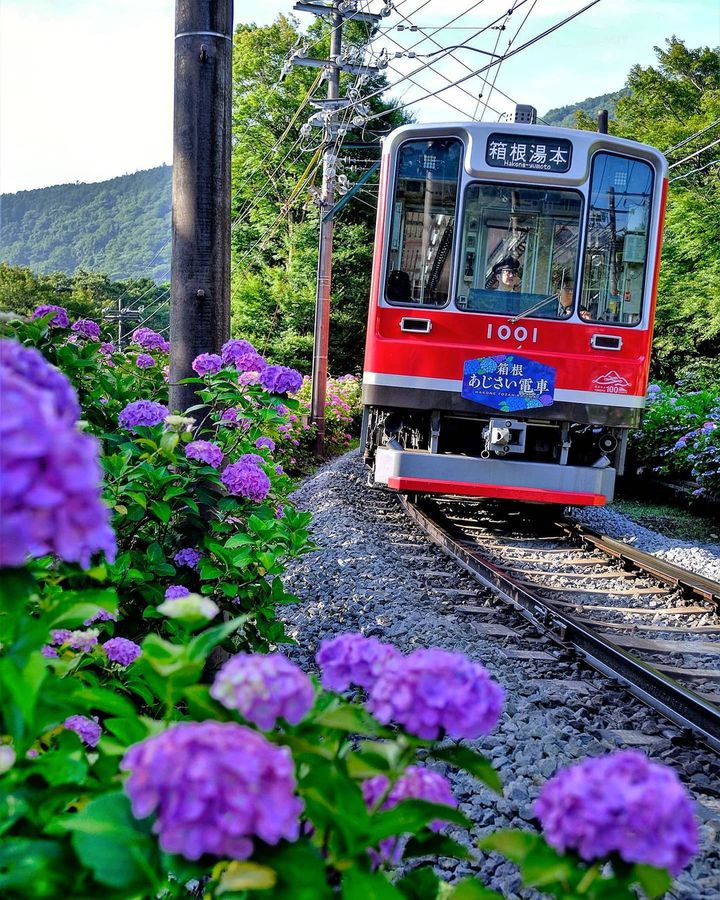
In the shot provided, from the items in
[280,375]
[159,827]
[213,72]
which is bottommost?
[159,827]

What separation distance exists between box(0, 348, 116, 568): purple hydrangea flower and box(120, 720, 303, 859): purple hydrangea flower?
0.21m

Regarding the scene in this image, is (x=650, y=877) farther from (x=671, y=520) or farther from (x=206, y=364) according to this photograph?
(x=671, y=520)

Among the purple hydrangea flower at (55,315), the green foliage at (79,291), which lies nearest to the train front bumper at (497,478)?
the purple hydrangea flower at (55,315)

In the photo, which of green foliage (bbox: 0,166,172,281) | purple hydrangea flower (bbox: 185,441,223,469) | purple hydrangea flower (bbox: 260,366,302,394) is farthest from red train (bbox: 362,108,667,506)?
green foliage (bbox: 0,166,172,281)

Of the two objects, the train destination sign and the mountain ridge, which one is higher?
Result: the mountain ridge

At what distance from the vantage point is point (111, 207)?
264 feet

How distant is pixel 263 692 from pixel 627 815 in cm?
38

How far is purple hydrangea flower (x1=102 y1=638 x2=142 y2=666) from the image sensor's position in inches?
85.8

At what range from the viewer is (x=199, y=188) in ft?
11.9

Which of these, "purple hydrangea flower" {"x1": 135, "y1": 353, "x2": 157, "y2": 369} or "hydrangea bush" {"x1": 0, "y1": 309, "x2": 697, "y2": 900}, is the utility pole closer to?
"purple hydrangea flower" {"x1": 135, "y1": 353, "x2": 157, "y2": 369}

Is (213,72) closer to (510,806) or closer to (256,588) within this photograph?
(256,588)

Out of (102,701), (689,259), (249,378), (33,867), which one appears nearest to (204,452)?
(249,378)

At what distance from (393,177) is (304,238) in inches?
1032

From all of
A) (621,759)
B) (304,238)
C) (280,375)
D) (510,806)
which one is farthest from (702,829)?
A: (304,238)
